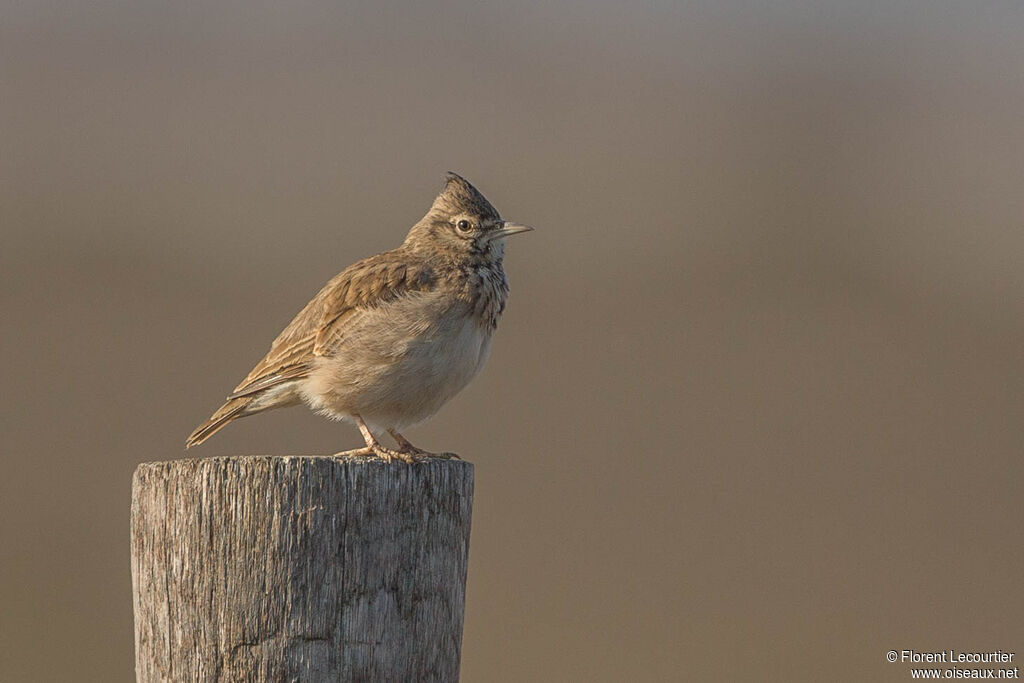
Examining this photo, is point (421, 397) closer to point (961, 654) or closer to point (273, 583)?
point (273, 583)

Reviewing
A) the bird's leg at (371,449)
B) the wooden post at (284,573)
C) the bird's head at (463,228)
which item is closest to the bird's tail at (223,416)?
the bird's leg at (371,449)

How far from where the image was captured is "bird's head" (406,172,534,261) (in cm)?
741

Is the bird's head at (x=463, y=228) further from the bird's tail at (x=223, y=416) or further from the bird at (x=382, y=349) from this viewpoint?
the bird's tail at (x=223, y=416)

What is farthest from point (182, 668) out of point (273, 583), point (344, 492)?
point (344, 492)

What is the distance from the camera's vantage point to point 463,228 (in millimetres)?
7484

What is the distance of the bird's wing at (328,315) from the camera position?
6.77 metres

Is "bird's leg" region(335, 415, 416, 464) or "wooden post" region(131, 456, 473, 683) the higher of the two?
"bird's leg" region(335, 415, 416, 464)

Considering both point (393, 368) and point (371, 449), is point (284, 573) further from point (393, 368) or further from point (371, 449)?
point (393, 368)

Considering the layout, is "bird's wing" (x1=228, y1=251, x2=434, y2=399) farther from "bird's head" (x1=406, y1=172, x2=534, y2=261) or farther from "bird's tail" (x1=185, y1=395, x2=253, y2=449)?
"bird's head" (x1=406, y1=172, x2=534, y2=261)

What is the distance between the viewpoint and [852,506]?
16453 millimetres

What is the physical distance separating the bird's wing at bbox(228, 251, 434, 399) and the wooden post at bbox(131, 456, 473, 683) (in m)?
2.38

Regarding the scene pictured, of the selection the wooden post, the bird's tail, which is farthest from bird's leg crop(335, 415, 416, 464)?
the wooden post

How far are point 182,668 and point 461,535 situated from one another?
3.24 ft

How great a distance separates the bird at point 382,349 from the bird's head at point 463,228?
0.66 feet
